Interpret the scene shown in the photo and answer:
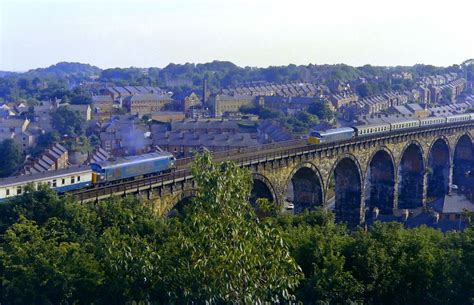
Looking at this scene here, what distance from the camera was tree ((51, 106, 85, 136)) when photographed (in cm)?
6906

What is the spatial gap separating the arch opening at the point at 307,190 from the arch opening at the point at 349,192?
3.96m

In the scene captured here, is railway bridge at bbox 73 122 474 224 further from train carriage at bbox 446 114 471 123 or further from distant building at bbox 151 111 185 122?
distant building at bbox 151 111 185 122

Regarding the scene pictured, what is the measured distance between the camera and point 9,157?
2071 inches

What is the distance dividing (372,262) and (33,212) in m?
10.3

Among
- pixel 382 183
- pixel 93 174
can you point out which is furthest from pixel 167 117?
pixel 93 174

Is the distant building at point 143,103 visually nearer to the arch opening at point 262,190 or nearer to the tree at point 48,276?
the arch opening at point 262,190

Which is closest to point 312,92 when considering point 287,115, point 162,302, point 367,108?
point 367,108

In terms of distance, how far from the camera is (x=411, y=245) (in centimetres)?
1664

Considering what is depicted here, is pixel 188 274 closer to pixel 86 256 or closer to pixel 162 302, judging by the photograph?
pixel 162 302

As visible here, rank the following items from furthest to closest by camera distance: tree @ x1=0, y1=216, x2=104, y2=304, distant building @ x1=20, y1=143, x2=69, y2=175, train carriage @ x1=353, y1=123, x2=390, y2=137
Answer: distant building @ x1=20, y1=143, x2=69, y2=175, train carriage @ x1=353, y1=123, x2=390, y2=137, tree @ x1=0, y1=216, x2=104, y2=304

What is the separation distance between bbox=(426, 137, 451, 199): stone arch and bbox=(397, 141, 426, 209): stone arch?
139 inches

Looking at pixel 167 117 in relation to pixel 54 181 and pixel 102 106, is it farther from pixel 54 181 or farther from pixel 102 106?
pixel 54 181

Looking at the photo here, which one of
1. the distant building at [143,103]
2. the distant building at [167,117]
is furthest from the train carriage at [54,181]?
the distant building at [143,103]

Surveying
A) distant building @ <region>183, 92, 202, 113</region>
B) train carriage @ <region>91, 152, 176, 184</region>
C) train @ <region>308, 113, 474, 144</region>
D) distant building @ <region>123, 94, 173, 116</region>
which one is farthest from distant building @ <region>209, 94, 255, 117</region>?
train carriage @ <region>91, 152, 176, 184</region>
